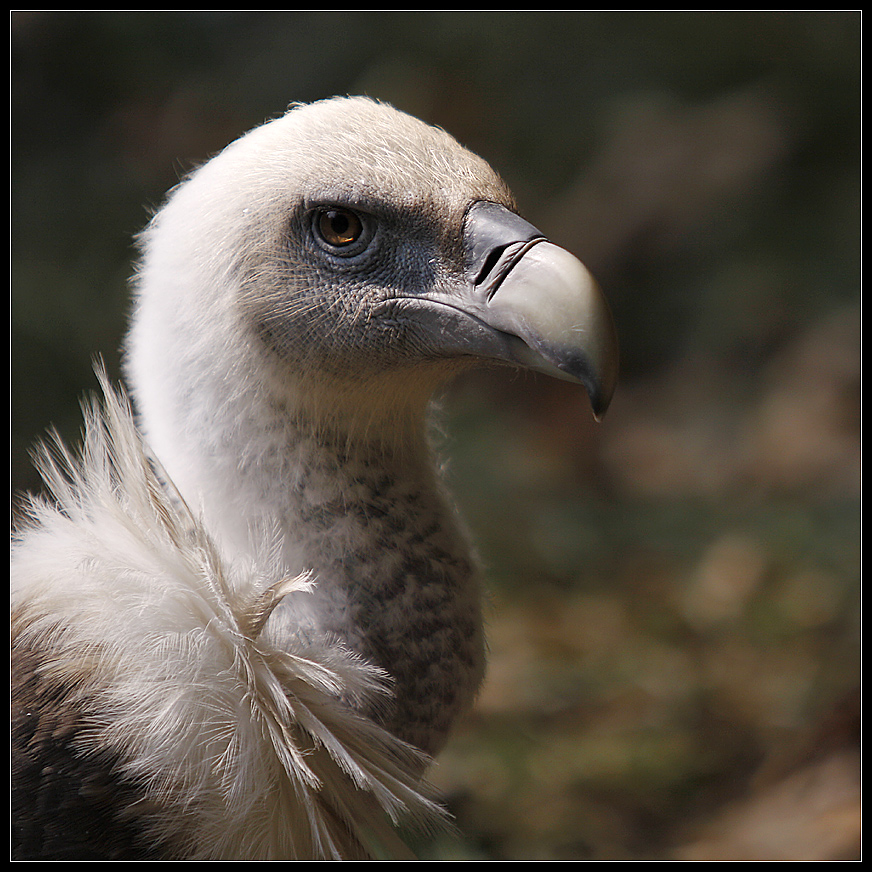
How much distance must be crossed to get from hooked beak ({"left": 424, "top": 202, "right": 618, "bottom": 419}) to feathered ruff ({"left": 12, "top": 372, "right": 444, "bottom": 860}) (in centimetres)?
37

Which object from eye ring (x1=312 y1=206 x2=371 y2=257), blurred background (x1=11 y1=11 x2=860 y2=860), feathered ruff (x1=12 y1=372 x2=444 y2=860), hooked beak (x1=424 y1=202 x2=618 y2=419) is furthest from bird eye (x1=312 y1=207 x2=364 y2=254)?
blurred background (x1=11 y1=11 x2=860 y2=860)

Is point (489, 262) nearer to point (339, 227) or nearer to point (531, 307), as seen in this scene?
point (531, 307)

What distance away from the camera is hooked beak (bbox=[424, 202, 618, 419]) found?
94 centimetres

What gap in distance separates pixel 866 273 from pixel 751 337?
24.6 inches

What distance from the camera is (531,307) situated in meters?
0.95

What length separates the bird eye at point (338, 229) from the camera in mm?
1019

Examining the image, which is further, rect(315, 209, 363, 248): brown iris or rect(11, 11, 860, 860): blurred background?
rect(11, 11, 860, 860): blurred background

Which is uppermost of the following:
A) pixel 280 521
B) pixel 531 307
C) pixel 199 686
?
pixel 531 307

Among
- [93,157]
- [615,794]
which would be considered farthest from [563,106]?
[615,794]

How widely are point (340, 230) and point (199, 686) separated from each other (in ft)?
1.83

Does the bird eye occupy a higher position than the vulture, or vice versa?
the bird eye

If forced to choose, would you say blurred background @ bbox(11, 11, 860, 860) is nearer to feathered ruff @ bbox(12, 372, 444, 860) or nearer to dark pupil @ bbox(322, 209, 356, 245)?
feathered ruff @ bbox(12, 372, 444, 860)

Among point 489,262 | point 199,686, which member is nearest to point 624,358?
point 489,262

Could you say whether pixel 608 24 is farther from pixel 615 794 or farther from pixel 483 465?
pixel 615 794
